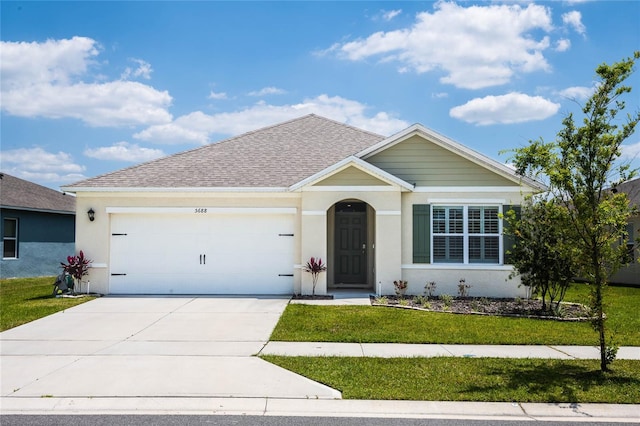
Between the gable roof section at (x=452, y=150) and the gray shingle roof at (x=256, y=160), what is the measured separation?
2.34 metres

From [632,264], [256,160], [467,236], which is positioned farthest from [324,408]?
[632,264]

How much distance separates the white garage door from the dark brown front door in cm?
193

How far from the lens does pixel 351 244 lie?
1639 centimetres

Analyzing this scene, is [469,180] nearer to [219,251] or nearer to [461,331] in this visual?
[461,331]

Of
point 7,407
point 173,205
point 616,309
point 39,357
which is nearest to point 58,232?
point 173,205

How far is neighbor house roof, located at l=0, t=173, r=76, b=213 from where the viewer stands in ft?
69.6

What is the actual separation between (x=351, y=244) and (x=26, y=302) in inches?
370

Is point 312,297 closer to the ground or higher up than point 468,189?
closer to the ground

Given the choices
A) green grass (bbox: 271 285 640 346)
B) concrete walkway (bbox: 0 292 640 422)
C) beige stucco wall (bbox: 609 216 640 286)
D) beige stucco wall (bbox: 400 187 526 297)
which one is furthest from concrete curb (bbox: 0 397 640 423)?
beige stucco wall (bbox: 609 216 640 286)

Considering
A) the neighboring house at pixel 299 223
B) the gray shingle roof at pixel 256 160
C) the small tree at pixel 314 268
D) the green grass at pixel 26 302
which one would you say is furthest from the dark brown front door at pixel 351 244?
the green grass at pixel 26 302

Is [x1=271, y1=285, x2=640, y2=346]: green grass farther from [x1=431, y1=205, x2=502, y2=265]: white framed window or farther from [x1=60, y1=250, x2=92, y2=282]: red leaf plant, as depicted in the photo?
[x1=60, y1=250, x2=92, y2=282]: red leaf plant

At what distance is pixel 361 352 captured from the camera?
828 centimetres

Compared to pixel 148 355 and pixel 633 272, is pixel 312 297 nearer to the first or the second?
pixel 148 355

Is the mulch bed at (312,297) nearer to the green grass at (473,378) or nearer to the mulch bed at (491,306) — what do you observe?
the mulch bed at (491,306)
